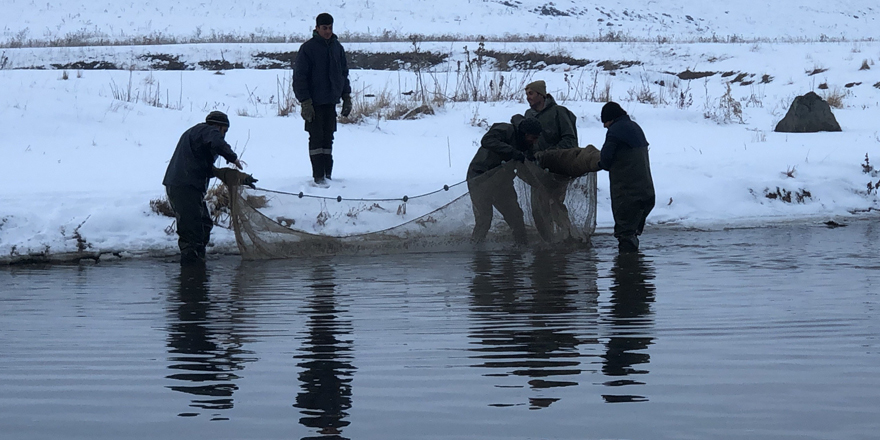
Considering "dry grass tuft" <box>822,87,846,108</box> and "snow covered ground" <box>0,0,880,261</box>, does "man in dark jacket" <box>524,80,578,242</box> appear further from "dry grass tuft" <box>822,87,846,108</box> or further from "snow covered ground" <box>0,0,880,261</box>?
"dry grass tuft" <box>822,87,846,108</box>

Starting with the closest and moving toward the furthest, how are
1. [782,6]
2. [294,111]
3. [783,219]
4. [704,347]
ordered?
1. [704,347]
2. [783,219]
3. [294,111]
4. [782,6]

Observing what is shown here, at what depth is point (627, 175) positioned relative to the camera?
8.82m

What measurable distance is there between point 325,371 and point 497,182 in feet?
15.7

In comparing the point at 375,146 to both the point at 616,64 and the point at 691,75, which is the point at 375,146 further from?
the point at 616,64

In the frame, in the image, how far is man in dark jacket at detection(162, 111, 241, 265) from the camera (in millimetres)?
8484

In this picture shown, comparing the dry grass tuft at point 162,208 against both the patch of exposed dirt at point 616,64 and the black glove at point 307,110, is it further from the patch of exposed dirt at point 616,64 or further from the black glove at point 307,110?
the patch of exposed dirt at point 616,64

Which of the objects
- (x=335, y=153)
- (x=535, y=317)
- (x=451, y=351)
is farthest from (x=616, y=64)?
(x=451, y=351)

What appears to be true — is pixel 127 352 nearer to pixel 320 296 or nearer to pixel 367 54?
pixel 320 296

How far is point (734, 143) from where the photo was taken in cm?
1467

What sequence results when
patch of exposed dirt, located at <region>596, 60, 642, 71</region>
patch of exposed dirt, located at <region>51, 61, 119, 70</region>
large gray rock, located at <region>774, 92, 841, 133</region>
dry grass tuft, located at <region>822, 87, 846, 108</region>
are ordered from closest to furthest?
large gray rock, located at <region>774, 92, 841, 133</region>
dry grass tuft, located at <region>822, 87, 846, 108</region>
patch of exposed dirt, located at <region>51, 61, 119, 70</region>
patch of exposed dirt, located at <region>596, 60, 642, 71</region>

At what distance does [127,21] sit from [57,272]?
116ft

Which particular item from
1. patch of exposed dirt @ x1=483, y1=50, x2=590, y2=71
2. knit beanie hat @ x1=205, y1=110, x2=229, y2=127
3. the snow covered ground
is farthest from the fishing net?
patch of exposed dirt @ x1=483, y1=50, x2=590, y2=71

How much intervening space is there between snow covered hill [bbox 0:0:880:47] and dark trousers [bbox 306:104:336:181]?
24.3m

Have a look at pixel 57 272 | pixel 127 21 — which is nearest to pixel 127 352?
pixel 57 272
